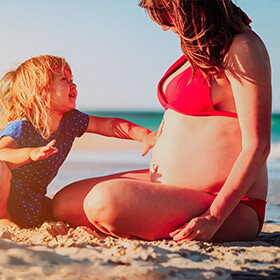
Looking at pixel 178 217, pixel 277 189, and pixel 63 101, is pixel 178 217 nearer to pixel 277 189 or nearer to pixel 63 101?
pixel 63 101

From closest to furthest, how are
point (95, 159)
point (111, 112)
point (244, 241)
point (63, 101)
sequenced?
point (244, 241) < point (63, 101) < point (95, 159) < point (111, 112)

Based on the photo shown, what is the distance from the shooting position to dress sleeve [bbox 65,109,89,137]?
9.05ft

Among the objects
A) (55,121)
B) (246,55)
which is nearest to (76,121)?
(55,121)

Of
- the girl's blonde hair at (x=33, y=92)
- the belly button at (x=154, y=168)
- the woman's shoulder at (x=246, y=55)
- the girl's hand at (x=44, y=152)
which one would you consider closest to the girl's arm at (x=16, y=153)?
the girl's hand at (x=44, y=152)

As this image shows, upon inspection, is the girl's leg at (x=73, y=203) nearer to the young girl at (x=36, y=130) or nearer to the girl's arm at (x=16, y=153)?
the young girl at (x=36, y=130)

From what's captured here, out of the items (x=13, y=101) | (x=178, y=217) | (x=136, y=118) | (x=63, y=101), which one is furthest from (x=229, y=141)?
(x=136, y=118)

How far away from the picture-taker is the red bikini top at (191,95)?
211 centimetres

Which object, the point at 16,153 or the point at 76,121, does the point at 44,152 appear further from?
the point at 76,121

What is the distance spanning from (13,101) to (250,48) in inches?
57.4

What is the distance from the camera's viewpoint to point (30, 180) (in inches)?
102

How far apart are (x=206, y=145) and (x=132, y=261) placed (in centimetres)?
72

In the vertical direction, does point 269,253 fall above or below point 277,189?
above

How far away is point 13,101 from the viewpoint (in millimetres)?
2729

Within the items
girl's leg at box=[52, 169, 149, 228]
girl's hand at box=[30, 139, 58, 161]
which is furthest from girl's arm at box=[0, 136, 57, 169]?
girl's leg at box=[52, 169, 149, 228]
